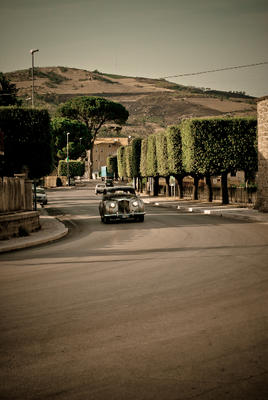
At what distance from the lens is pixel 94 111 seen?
395ft

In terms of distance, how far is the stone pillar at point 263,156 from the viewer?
29844 millimetres

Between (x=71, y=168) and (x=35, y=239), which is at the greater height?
(x=71, y=168)

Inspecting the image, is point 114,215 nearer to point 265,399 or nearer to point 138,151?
point 265,399

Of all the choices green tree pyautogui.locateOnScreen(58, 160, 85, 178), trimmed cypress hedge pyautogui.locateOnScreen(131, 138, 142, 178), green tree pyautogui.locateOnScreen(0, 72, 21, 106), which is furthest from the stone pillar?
green tree pyautogui.locateOnScreen(58, 160, 85, 178)

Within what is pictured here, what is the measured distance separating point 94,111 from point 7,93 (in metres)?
60.0

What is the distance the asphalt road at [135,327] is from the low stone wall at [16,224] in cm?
485

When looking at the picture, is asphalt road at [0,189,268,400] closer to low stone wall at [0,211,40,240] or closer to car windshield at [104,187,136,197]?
low stone wall at [0,211,40,240]

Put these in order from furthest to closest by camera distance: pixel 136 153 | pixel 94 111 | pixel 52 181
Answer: pixel 94 111, pixel 52 181, pixel 136 153

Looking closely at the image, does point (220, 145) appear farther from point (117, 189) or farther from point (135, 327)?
point (135, 327)

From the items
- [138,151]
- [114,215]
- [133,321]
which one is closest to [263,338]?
[133,321]

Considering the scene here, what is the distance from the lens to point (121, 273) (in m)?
10.5

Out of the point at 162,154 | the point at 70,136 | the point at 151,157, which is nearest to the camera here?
the point at 162,154

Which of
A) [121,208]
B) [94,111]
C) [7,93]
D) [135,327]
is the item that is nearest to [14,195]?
[121,208]

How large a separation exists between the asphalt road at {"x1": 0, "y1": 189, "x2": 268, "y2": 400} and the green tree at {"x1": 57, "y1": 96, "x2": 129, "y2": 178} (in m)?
109
